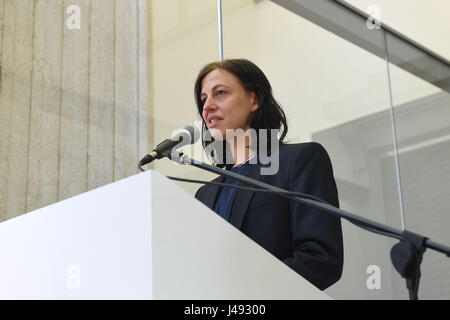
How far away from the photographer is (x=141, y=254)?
994 millimetres

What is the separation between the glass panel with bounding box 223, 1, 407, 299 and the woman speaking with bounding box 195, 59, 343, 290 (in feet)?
3.90

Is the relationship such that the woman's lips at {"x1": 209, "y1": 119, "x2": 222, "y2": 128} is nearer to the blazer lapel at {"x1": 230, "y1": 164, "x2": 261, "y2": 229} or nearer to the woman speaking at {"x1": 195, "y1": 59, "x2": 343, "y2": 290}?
the woman speaking at {"x1": 195, "y1": 59, "x2": 343, "y2": 290}

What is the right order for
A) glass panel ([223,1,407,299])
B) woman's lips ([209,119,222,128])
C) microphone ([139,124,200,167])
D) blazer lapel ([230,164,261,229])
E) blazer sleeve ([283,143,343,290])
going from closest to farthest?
microphone ([139,124,200,167]) → blazer sleeve ([283,143,343,290]) → blazer lapel ([230,164,261,229]) → woman's lips ([209,119,222,128]) → glass panel ([223,1,407,299])

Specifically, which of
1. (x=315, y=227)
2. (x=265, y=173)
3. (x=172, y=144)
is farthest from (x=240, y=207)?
(x=172, y=144)

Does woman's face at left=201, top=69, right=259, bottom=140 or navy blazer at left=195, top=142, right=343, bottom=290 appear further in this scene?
woman's face at left=201, top=69, right=259, bottom=140

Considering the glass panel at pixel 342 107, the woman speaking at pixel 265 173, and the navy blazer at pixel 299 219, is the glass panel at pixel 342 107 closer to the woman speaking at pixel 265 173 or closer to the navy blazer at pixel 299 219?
the woman speaking at pixel 265 173

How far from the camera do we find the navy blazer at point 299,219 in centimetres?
168

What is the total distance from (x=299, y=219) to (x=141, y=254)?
2.76 feet

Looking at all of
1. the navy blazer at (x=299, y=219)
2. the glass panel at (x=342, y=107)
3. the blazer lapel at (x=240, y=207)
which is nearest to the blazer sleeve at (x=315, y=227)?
the navy blazer at (x=299, y=219)

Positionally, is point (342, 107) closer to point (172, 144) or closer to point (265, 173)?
point (265, 173)

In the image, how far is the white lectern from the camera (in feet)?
3.28

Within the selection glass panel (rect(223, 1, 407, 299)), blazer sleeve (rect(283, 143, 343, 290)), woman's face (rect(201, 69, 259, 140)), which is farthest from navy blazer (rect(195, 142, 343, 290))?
glass panel (rect(223, 1, 407, 299))
